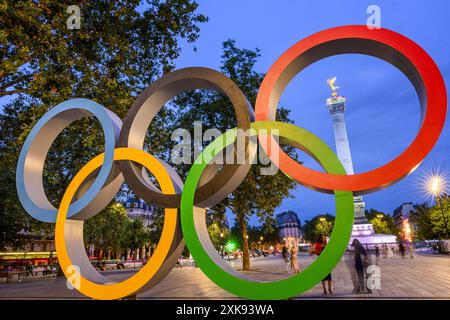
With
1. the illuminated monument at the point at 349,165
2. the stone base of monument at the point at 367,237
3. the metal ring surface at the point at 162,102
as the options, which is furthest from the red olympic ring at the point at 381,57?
the stone base of monument at the point at 367,237

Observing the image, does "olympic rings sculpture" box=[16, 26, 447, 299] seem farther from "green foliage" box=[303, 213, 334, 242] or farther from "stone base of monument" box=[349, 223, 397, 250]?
"stone base of monument" box=[349, 223, 397, 250]

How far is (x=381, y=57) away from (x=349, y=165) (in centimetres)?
4657

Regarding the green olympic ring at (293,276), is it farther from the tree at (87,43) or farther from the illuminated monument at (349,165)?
the illuminated monument at (349,165)

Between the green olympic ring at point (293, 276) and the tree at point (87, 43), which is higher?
the tree at point (87, 43)

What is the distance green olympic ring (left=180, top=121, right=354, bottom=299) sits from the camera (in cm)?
575

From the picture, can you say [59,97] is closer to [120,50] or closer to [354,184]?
[120,50]

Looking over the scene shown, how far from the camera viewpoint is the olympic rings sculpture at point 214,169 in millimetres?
5863

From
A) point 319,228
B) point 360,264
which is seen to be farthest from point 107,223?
point 319,228

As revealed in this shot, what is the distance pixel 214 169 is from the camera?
7719mm

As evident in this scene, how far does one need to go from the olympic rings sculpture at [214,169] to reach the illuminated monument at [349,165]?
136 ft

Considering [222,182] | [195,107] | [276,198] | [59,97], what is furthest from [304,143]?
[195,107]

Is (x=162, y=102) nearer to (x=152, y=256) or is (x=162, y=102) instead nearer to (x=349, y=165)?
(x=152, y=256)

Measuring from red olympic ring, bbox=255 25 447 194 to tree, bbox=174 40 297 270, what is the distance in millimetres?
13620
